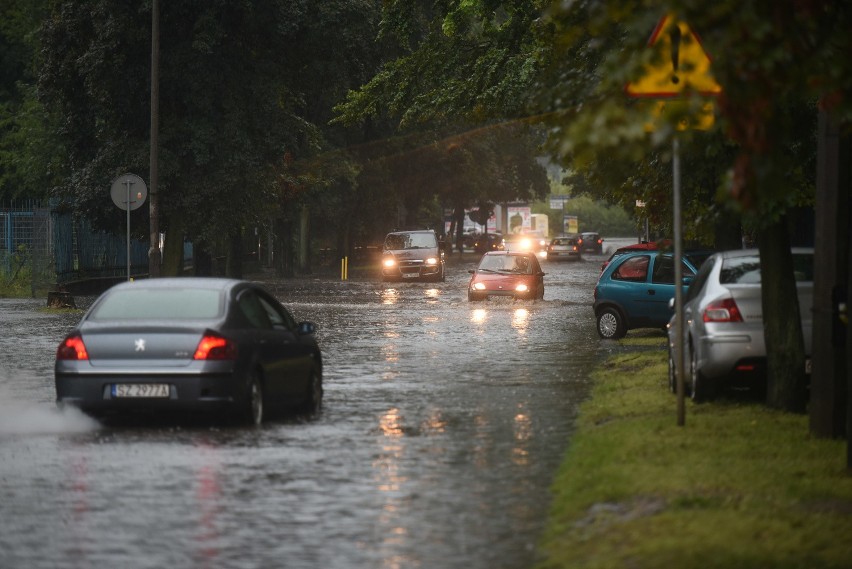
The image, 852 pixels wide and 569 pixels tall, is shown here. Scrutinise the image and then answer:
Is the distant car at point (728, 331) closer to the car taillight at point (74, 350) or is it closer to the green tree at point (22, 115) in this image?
the car taillight at point (74, 350)

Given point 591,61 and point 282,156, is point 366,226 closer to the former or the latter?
point 282,156

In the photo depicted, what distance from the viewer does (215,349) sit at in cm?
1438

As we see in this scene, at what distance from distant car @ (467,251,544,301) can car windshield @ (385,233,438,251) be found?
16185mm

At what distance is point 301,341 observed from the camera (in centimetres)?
1617

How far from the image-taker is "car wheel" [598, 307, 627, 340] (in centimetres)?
2753

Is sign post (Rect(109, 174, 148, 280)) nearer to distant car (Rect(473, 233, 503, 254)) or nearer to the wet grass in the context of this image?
the wet grass

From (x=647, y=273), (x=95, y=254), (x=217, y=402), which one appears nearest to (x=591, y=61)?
(x=647, y=273)

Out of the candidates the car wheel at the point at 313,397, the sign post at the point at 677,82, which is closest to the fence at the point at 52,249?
the car wheel at the point at 313,397

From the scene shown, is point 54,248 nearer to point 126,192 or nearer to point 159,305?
point 126,192

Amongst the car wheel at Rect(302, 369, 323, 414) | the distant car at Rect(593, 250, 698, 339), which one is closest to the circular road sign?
the distant car at Rect(593, 250, 698, 339)

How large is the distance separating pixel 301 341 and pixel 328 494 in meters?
5.52

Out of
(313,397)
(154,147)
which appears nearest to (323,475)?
(313,397)

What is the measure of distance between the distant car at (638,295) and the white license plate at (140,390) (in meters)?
14.1

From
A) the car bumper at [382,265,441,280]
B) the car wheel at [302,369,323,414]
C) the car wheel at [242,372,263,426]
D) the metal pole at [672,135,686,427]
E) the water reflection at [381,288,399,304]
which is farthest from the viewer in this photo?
the car bumper at [382,265,441,280]
